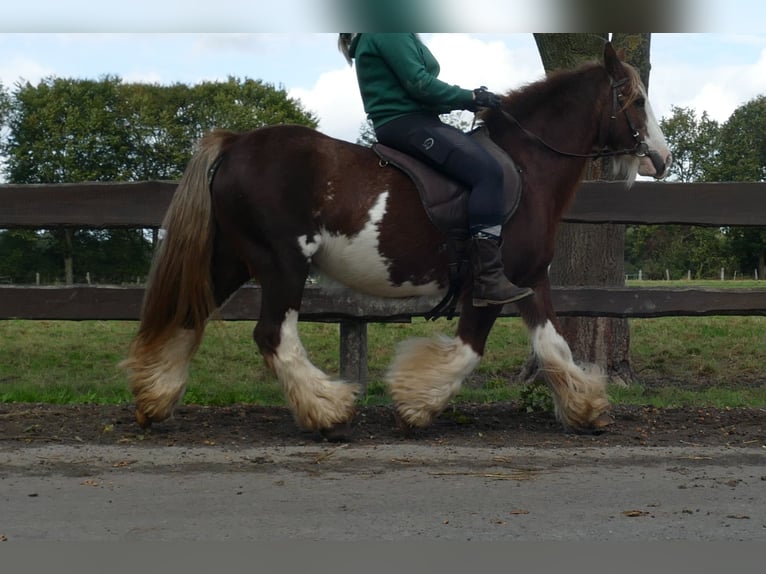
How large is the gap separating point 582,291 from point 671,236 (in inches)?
1379

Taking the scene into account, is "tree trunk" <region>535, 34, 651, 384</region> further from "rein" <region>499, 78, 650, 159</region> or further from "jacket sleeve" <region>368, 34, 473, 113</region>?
"jacket sleeve" <region>368, 34, 473, 113</region>

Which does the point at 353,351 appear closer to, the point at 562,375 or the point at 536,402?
the point at 536,402

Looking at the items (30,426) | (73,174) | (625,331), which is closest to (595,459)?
(30,426)

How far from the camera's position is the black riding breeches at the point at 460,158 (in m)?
5.38

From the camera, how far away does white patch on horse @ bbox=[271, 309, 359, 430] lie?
5.21 metres

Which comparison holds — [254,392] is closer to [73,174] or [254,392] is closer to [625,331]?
[625,331]

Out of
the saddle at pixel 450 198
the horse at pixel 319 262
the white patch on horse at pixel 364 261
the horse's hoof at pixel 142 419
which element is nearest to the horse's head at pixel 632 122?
the horse at pixel 319 262

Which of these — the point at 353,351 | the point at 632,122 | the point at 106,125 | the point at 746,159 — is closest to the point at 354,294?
the point at 353,351

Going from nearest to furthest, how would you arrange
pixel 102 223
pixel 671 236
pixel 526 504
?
1. pixel 526 504
2. pixel 102 223
3. pixel 671 236

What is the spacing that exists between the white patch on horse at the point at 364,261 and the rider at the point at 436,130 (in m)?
0.41

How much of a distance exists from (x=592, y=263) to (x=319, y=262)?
12.1ft

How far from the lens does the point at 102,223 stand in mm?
7090

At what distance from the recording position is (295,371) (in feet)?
17.3

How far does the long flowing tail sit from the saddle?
112 cm
